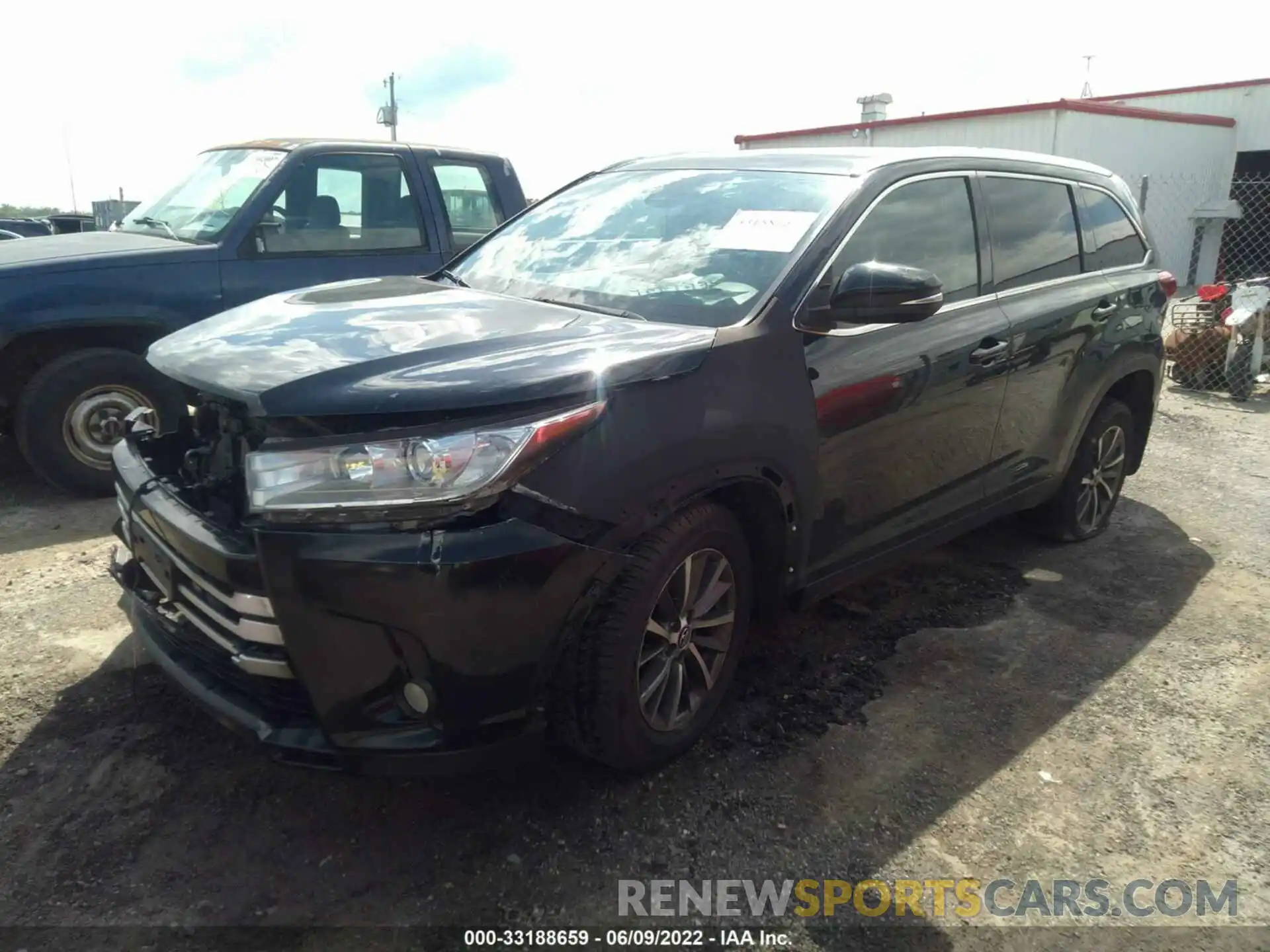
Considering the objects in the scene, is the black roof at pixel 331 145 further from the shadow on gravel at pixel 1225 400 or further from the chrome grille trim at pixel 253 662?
the shadow on gravel at pixel 1225 400

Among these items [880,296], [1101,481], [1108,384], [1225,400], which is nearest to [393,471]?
[880,296]

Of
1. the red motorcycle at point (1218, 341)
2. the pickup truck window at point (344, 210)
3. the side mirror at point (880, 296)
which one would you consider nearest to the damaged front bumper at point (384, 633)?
the side mirror at point (880, 296)

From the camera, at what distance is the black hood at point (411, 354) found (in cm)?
221

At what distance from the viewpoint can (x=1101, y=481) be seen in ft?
15.7

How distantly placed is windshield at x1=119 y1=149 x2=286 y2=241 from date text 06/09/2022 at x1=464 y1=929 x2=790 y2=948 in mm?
4345

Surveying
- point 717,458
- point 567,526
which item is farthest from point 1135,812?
point 567,526

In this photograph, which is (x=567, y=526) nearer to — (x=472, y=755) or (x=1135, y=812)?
(x=472, y=755)

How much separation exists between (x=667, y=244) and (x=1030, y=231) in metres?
1.74

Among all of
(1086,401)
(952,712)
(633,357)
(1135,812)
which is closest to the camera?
(633,357)

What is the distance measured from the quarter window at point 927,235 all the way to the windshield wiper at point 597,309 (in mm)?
657

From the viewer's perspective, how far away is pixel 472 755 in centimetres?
227

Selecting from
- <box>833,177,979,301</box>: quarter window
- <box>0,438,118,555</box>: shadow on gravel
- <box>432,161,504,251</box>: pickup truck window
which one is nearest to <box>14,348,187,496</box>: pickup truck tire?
<box>0,438,118,555</box>: shadow on gravel

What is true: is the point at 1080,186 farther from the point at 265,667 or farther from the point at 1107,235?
the point at 265,667

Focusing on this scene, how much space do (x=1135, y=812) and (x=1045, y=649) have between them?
3.30ft
